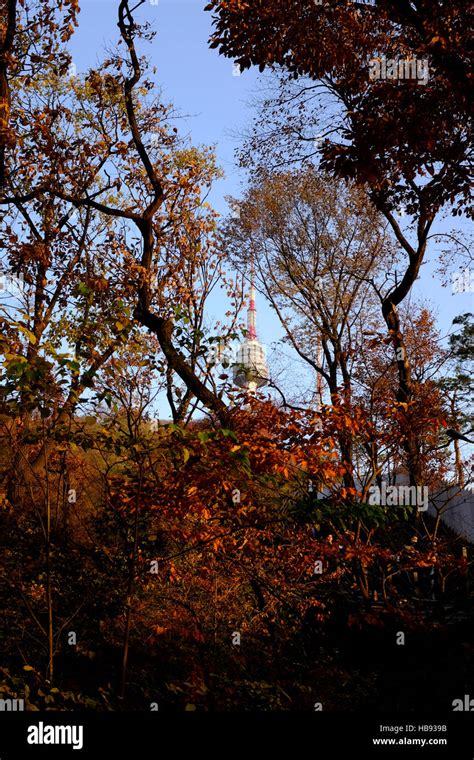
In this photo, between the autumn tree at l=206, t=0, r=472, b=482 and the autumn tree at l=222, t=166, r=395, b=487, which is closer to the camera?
the autumn tree at l=206, t=0, r=472, b=482

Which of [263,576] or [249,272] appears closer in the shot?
[263,576]

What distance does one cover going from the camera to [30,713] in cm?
671

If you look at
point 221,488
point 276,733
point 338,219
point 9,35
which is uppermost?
point 338,219

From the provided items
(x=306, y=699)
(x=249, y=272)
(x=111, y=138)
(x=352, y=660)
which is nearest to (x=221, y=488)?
(x=306, y=699)

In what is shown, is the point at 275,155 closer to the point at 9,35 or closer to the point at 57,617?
the point at 9,35

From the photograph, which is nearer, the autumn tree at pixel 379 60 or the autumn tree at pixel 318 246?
the autumn tree at pixel 379 60

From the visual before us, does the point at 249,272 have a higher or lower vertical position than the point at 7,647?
higher

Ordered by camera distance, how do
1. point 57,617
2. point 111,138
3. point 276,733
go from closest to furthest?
point 276,733 → point 57,617 → point 111,138

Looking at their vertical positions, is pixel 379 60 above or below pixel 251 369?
above

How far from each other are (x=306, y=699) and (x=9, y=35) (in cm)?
1054

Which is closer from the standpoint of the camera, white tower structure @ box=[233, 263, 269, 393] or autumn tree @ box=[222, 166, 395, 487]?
white tower structure @ box=[233, 263, 269, 393]

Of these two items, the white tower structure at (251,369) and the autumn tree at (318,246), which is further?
the autumn tree at (318,246)

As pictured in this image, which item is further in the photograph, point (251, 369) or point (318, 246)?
point (318, 246)

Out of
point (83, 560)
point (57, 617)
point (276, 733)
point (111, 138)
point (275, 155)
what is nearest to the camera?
point (276, 733)
